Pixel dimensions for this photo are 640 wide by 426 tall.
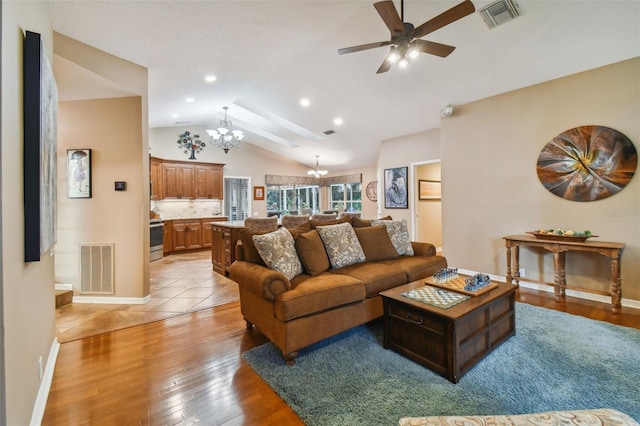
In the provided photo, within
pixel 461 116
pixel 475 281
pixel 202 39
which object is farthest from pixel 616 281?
pixel 202 39

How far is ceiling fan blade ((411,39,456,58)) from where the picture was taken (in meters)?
2.56

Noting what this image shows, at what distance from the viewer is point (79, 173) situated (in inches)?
146

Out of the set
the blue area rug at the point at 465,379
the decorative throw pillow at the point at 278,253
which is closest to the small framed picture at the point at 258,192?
the decorative throw pillow at the point at 278,253

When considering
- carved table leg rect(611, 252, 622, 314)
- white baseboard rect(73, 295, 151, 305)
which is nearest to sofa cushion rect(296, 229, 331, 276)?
white baseboard rect(73, 295, 151, 305)

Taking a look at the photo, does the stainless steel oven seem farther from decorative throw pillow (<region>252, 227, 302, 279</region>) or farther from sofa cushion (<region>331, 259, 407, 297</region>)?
sofa cushion (<region>331, 259, 407, 297</region>)

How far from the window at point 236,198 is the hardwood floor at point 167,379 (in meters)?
6.08

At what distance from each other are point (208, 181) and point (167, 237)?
75.9 inches

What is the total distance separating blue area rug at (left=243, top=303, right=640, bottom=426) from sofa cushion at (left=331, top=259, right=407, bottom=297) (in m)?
0.49

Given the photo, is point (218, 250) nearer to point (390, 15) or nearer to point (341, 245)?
point (341, 245)

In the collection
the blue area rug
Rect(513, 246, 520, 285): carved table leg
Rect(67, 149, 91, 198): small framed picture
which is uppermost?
Rect(67, 149, 91, 198): small framed picture

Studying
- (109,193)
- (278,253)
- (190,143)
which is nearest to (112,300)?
(109,193)

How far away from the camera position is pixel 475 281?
2506 millimetres

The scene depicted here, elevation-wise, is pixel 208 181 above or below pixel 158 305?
above

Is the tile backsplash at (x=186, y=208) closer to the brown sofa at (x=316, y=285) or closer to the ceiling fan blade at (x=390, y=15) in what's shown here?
the brown sofa at (x=316, y=285)
